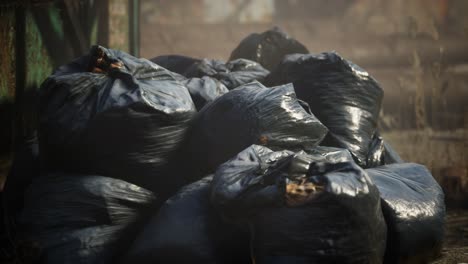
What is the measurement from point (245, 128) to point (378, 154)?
0.82m

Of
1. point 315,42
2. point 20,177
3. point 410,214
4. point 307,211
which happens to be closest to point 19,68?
point 20,177

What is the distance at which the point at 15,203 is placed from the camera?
2.71 metres

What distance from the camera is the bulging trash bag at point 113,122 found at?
232 centimetres

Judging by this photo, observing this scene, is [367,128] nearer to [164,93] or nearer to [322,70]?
[322,70]

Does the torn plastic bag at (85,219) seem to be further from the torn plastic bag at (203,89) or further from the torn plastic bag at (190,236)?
the torn plastic bag at (203,89)

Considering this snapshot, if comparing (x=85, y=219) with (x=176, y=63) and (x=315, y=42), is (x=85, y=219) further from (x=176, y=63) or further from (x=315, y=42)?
(x=315, y=42)

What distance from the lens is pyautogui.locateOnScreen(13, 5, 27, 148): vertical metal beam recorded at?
3.40 m

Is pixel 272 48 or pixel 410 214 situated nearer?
pixel 410 214

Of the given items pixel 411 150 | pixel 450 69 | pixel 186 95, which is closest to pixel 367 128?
pixel 186 95

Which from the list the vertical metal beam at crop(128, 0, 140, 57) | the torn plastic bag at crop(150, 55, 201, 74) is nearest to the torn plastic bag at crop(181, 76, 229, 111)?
the torn plastic bag at crop(150, 55, 201, 74)

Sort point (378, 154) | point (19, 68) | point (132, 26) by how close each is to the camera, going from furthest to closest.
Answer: point (132, 26)
point (19, 68)
point (378, 154)

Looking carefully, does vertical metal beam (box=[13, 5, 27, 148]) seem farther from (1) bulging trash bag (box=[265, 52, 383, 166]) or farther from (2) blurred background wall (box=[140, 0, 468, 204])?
(2) blurred background wall (box=[140, 0, 468, 204])

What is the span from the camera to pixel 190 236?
207 centimetres

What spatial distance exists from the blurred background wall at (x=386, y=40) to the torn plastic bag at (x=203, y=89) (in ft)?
9.15
